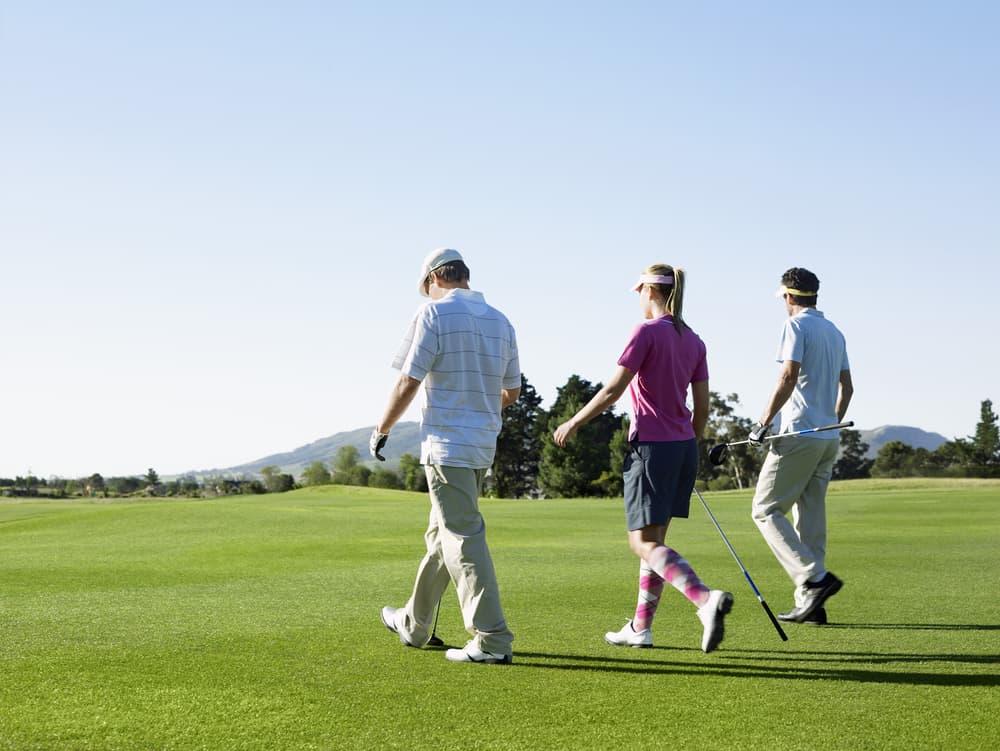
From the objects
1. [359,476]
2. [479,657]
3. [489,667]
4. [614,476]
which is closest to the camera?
[489,667]

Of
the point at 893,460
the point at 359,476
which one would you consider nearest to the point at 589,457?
the point at 893,460

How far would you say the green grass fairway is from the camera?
418 centimetres

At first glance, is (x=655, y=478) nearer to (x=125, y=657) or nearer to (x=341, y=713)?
(x=341, y=713)

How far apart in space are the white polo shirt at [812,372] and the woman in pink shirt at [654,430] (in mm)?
1450

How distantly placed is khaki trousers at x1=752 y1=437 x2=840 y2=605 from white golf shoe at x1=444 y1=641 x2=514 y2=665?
8.56 ft

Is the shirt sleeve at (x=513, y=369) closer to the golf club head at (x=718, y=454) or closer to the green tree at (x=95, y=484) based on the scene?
the golf club head at (x=718, y=454)

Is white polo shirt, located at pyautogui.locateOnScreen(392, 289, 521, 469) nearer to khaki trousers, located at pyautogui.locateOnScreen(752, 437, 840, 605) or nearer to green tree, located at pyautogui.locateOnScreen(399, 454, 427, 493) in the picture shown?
khaki trousers, located at pyautogui.locateOnScreen(752, 437, 840, 605)

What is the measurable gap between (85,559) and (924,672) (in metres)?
9.20

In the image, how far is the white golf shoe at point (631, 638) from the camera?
6.19 m

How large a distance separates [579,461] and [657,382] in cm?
8117

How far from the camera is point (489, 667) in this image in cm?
552

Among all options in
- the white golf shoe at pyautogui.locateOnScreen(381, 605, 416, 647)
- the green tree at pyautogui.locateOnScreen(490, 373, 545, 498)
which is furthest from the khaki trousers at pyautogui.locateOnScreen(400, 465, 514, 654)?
the green tree at pyautogui.locateOnScreen(490, 373, 545, 498)

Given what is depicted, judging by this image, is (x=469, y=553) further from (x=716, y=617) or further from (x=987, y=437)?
(x=987, y=437)

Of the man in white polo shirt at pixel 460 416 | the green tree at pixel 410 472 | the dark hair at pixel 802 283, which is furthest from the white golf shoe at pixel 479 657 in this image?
the green tree at pixel 410 472
